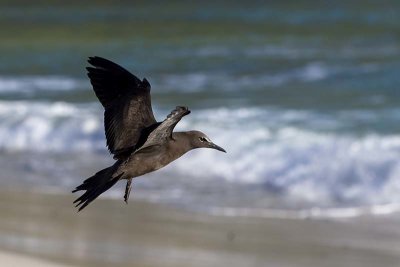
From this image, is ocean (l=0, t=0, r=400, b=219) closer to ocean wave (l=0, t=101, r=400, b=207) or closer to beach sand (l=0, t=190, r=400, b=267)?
ocean wave (l=0, t=101, r=400, b=207)

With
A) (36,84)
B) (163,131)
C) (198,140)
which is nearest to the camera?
(163,131)

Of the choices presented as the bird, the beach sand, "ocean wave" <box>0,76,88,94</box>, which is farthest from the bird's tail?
"ocean wave" <box>0,76,88,94</box>

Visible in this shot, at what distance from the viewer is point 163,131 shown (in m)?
7.98

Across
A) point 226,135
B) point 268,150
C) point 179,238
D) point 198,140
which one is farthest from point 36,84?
point 198,140

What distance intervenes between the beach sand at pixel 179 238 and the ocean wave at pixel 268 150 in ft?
3.44

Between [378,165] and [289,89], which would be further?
[289,89]

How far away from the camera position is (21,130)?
15.6m

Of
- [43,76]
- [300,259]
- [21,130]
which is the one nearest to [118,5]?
[43,76]

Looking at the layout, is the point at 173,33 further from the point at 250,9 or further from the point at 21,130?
the point at 21,130

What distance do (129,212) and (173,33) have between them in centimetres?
1507

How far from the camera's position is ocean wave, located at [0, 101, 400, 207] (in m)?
12.4

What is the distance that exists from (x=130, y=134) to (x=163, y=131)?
0.41 metres

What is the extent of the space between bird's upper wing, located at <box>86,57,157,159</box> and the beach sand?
1609 mm

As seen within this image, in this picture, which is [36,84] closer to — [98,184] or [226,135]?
[226,135]
